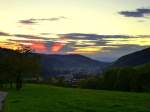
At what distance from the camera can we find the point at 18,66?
3450 inches

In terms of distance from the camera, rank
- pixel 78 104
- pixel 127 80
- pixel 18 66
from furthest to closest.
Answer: pixel 127 80 < pixel 18 66 < pixel 78 104

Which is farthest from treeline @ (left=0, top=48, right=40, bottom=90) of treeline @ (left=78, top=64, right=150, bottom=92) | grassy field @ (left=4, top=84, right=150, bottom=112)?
grassy field @ (left=4, top=84, right=150, bottom=112)

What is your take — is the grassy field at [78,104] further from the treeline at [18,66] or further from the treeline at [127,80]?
the treeline at [127,80]

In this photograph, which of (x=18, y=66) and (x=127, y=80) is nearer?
(x=18, y=66)

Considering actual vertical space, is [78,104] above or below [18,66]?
below

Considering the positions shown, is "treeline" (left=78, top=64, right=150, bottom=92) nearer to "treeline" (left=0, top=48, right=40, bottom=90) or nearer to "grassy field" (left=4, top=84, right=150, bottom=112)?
"treeline" (left=0, top=48, right=40, bottom=90)

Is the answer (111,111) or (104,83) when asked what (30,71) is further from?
(111,111)

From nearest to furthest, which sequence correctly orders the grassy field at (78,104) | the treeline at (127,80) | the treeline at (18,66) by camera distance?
the grassy field at (78,104) < the treeline at (18,66) < the treeline at (127,80)

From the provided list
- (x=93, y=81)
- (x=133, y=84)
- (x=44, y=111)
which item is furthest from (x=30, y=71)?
(x=44, y=111)

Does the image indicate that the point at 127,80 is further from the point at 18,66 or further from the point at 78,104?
the point at 78,104

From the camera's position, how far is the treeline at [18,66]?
87.8 meters

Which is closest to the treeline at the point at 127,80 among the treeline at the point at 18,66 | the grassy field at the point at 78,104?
the treeline at the point at 18,66

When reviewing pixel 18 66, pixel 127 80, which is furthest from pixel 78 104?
pixel 127 80

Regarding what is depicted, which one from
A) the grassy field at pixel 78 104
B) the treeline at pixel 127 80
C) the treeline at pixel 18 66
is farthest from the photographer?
the treeline at pixel 127 80
